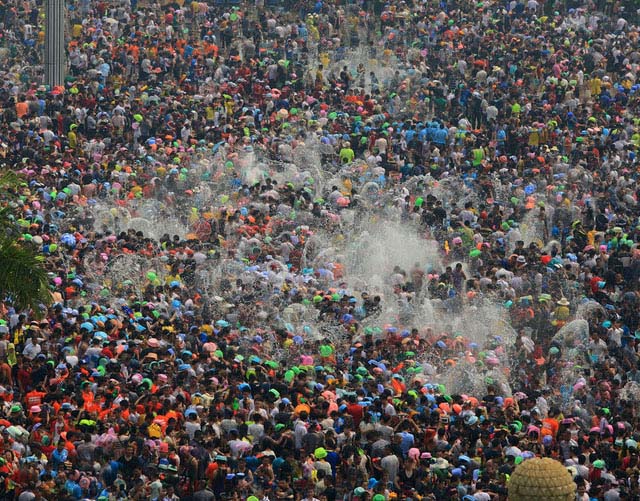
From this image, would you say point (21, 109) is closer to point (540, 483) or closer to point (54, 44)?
point (54, 44)

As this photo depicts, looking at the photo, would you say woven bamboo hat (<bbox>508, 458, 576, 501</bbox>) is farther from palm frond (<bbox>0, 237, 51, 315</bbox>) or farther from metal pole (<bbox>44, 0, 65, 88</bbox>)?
metal pole (<bbox>44, 0, 65, 88</bbox>)

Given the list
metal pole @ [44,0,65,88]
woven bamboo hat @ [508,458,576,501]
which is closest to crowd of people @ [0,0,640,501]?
metal pole @ [44,0,65,88]

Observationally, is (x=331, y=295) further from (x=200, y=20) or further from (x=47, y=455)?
(x=200, y=20)

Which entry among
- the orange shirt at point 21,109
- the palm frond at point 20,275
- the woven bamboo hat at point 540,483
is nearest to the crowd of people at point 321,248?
the orange shirt at point 21,109

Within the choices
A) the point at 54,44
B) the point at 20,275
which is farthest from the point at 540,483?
the point at 54,44

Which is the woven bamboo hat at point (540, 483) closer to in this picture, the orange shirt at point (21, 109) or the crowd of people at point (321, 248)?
the crowd of people at point (321, 248)

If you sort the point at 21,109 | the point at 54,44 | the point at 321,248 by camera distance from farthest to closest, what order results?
the point at 54,44 < the point at 21,109 < the point at 321,248

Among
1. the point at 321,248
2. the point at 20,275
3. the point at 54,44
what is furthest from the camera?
the point at 54,44
